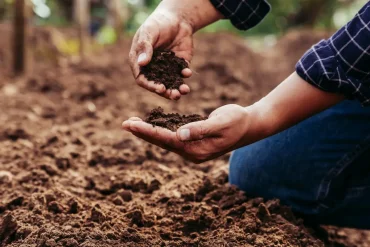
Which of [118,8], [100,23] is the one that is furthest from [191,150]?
[100,23]

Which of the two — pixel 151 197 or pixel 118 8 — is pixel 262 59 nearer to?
pixel 118 8

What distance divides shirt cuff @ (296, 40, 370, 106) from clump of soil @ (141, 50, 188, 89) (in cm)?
45

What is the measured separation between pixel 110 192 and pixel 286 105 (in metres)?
0.94

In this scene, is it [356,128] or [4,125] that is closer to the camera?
[356,128]

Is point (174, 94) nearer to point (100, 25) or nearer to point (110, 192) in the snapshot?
point (110, 192)

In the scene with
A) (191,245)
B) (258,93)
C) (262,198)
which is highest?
(258,93)

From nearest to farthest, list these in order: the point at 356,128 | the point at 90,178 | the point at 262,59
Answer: the point at 356,128 → the point at 90,178 → the point at 262,59

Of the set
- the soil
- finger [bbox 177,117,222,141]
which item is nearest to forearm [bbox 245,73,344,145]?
finger [bbox 177,117,222,141]

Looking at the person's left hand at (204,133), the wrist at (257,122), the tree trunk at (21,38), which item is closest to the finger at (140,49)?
the person's left hand at (204,133)

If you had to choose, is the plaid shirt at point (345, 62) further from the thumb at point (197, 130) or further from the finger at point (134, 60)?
the finger at point (134, 60)

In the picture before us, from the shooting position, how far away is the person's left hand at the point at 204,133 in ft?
5.15

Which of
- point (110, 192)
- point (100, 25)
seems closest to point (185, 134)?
point (110, 192)

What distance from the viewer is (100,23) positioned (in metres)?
14.3

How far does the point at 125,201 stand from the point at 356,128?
0.90 meters
